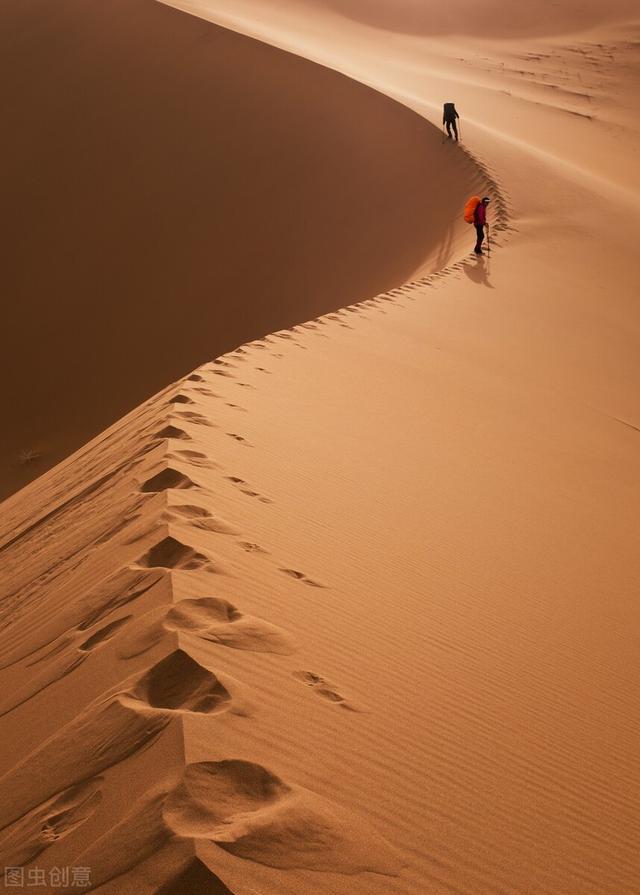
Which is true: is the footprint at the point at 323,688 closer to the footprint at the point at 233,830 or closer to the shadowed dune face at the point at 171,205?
the footprint at the point at 233,830

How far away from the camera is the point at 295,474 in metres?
5.03

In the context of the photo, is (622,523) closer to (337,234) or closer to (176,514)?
(176,514)

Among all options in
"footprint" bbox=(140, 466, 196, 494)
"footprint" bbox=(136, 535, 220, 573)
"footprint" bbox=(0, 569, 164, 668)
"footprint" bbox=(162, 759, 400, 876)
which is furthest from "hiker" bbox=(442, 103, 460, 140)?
"footprint" bbox=(162, 759, 400, 876)

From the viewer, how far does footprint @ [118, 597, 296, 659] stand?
2.90m

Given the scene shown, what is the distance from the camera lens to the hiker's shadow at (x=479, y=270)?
1218 cm

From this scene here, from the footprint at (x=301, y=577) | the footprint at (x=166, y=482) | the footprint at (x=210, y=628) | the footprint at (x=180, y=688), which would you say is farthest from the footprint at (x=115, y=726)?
the footprint at (x=166, y=482)

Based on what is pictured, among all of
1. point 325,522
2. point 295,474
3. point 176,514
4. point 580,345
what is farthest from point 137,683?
point 580,345

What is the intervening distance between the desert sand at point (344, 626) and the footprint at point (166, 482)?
16 millimetres

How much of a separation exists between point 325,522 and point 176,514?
34.3 inches

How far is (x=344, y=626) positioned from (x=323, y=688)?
50cm

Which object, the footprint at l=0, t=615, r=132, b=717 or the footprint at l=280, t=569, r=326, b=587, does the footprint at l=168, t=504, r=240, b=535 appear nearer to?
the footprint at l=280, t=569, r=326, b=587

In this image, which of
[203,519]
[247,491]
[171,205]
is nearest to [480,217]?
[171,205]

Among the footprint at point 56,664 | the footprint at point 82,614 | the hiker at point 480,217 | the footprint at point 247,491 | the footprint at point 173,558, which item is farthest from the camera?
the hiker at point 480,217

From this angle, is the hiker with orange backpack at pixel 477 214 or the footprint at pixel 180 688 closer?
the footprint at pixel 180 688
